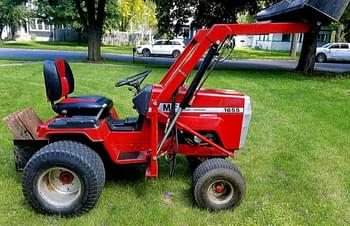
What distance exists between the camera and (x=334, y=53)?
25.9 meters

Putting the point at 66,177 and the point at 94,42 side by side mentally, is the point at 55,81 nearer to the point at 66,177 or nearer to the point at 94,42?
the point at 66,177

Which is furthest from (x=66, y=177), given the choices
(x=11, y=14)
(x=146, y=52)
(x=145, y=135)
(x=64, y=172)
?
(x=11, y=14)

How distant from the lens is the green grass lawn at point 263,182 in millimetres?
3475

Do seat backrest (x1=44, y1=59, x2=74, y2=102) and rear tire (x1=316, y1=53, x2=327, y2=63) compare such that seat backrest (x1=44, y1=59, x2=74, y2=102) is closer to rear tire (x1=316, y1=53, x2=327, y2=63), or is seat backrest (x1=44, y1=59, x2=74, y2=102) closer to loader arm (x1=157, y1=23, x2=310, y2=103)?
loader arm (x1=157, y1=23, x2=310, y2=103)

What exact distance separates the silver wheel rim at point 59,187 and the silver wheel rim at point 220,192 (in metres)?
1.25

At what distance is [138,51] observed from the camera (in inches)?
1086

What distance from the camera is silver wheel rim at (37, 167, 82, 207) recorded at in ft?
11.4

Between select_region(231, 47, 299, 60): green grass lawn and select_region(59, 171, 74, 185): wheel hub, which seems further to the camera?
select_region(231, 47, 299, 60): green grass lawn

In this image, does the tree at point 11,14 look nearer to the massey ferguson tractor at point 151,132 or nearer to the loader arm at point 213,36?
the massey ferguson tractor at point 151,132

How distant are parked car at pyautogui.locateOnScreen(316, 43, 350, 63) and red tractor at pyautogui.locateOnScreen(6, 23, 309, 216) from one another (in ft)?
80.8

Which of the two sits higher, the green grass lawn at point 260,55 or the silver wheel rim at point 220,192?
the silver wheel rim at point 220,192

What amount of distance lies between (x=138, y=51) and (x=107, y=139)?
24.4 meters

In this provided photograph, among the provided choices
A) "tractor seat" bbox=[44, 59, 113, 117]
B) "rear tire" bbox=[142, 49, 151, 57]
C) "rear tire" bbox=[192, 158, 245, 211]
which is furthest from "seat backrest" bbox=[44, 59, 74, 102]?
"rear tire" bbox=[142, 49, 151, 57]

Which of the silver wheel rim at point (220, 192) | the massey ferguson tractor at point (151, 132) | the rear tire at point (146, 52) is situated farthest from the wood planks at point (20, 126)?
the rear tire at point (146, 52)
